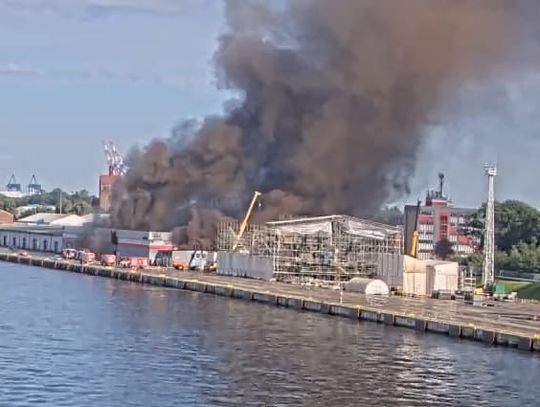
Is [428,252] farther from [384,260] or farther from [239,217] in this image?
[384,260]

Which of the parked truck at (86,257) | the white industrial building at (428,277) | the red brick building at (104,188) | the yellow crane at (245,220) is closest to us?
the white industrial building at (428,277)

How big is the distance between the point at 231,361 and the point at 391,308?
14248 millimetres

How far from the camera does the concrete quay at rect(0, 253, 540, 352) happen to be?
1389 inches

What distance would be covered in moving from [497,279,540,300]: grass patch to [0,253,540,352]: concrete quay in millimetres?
5466

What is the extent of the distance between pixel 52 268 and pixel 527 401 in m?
44.2

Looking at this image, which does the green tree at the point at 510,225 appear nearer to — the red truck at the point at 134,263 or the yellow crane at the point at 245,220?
the yellow crane at the point at 245,220

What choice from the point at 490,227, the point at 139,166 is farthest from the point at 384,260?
the point at 139,166

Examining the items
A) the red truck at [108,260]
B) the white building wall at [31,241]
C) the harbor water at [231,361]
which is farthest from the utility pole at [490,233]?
the white building wall at [31,241]

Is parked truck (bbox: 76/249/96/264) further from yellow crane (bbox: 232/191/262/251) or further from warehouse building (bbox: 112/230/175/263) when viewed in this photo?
yellow crane (bbox: 232/191/262/251)

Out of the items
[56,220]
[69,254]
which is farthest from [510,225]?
[56,220]

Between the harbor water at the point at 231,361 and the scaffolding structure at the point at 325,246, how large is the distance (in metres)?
14.0

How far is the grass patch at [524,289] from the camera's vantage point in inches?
2046

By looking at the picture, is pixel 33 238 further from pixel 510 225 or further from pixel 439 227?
pixel 510 225

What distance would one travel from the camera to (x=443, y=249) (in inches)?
3012
